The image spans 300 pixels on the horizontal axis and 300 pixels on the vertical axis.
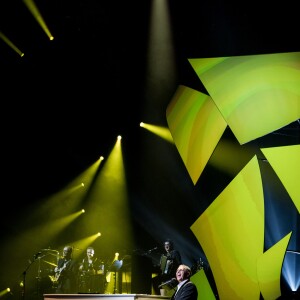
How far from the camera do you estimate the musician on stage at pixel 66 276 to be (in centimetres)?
1009

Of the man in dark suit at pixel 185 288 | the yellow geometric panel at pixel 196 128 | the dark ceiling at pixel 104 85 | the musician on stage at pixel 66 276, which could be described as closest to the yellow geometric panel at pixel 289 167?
the yellow geometric panel at pixel 196 128

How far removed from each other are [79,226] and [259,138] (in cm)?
815

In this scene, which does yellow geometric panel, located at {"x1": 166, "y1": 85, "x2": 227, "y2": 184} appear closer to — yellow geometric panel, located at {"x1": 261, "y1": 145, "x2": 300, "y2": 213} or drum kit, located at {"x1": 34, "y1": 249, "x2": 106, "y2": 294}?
yellow geometric panel, located at {"x1": 261, "y1": 145, "x2": 300, "y2": 213}

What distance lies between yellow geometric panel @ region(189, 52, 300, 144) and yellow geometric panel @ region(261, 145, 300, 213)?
0.51m

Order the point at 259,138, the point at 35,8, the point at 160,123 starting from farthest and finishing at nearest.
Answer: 1. the point at 160,123
2. the point at 35,8
3. the point at 259,138

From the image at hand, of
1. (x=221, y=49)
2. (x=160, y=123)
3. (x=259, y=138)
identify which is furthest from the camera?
(x=160, y=123)

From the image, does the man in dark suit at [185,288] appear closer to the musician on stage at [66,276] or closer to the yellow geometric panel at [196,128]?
the yellow geometric panel at [196,128]

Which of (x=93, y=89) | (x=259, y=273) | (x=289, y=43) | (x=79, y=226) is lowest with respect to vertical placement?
(x=259, y=273)

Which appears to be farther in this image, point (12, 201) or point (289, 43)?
point (12, 201)

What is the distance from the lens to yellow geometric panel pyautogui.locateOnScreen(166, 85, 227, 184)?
9562 mm

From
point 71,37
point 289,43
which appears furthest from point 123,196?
point 289,43

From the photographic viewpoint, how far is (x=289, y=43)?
8875 mm

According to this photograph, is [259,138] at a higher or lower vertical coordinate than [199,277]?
higher

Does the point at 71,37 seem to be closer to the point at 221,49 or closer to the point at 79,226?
the point at 221,49
